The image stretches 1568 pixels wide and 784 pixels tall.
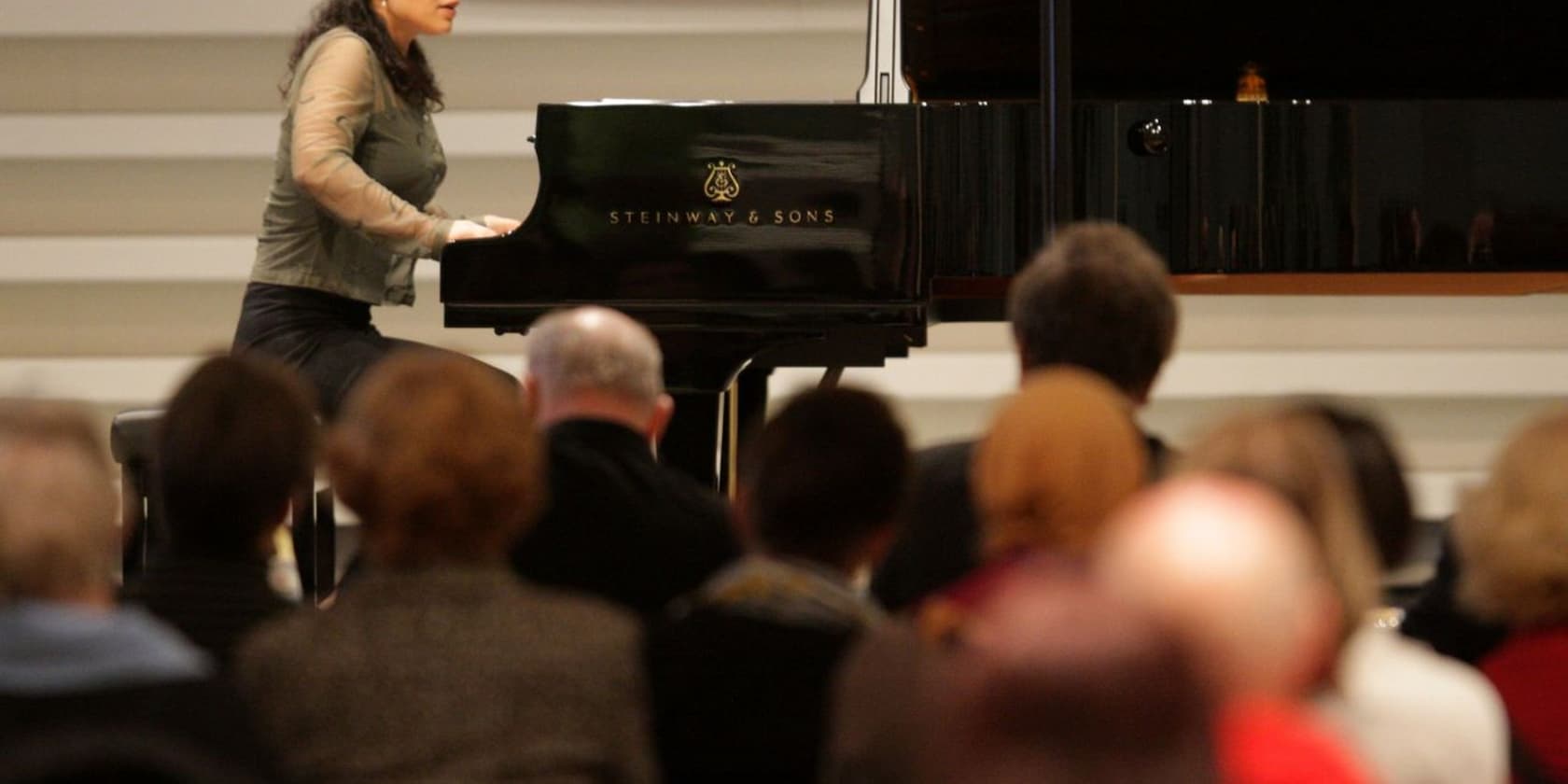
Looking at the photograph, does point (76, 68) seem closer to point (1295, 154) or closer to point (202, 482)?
point (1295, 154)

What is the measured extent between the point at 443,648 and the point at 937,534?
745 mm

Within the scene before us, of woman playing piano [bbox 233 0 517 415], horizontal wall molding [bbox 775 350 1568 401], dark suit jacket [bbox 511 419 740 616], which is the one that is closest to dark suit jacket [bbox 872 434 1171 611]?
dark suit jacket [bbox 511 419 740 616]

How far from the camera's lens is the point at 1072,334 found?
247 cm

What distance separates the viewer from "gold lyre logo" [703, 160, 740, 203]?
347 centimetres

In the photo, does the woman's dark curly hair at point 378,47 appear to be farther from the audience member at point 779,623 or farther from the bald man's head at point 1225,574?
the bald man's head at point 1225,574

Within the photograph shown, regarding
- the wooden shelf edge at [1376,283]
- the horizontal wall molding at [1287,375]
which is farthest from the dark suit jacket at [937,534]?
the horizontal wall molding at [1287,375]

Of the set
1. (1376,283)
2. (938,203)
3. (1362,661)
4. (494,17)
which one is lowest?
A: (1362,661)

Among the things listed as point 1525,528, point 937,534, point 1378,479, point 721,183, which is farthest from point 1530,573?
point 721,183

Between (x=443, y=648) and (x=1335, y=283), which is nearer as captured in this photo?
(x=443, y=648)

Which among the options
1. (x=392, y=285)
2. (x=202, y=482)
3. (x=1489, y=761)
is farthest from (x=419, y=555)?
(x=392, y=285)

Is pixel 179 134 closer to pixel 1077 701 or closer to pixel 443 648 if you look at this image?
pixel 443 648

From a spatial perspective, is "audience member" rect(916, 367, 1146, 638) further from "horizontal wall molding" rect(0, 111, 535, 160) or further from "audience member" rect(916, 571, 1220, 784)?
"horizontal wall molding" rect(0, 111, 535, 160)

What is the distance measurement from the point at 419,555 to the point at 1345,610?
764mm

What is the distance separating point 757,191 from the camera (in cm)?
348
